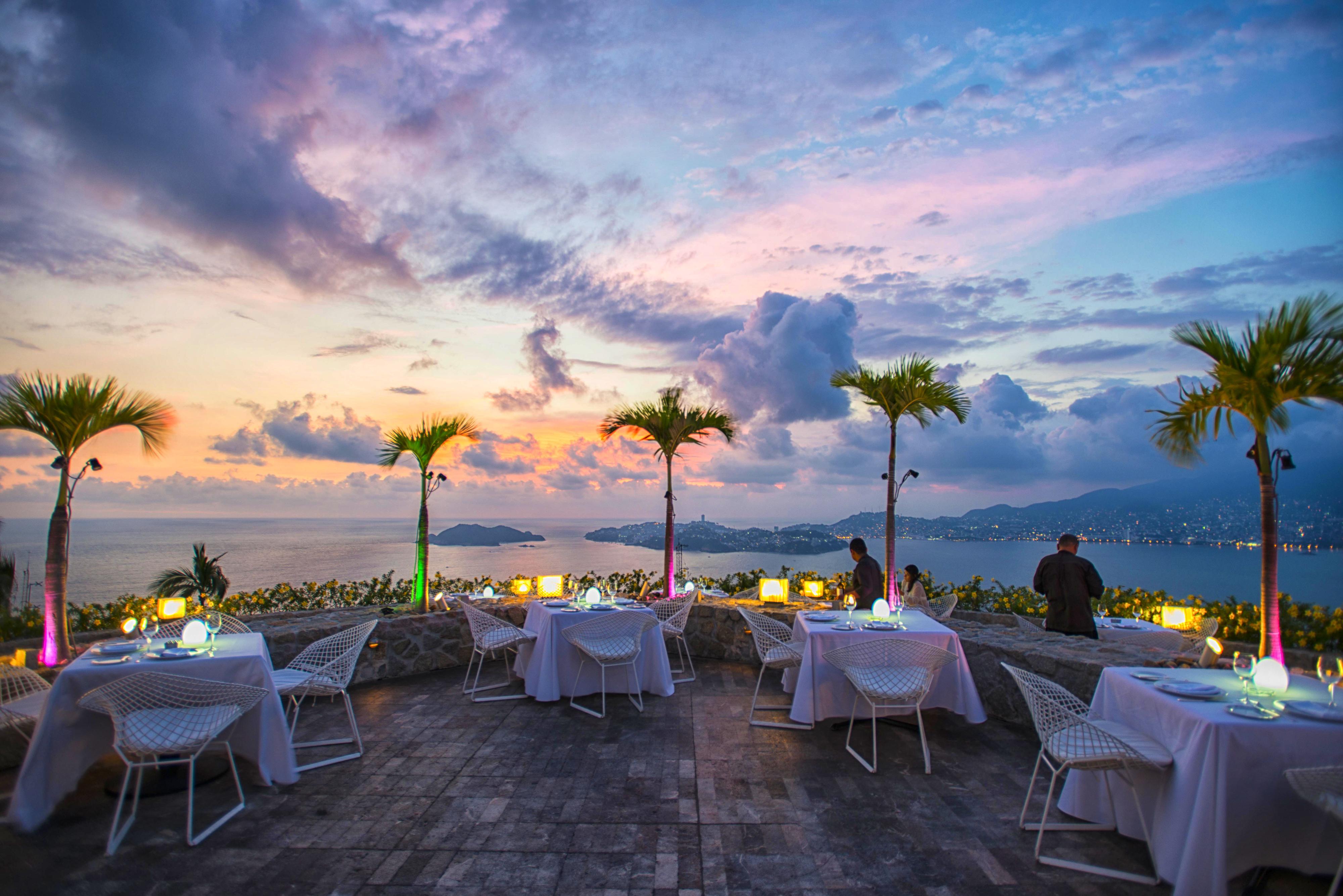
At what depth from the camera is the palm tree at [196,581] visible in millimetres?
8953

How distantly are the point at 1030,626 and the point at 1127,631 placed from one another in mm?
876

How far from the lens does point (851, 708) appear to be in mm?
5070

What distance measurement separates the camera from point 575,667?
595 centimetres

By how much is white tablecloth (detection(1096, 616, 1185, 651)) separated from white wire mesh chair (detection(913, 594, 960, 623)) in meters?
1.38

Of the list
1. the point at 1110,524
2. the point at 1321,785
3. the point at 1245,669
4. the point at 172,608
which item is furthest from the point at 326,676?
the point at 1110,524

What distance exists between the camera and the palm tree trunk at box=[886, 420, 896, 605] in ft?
24.4

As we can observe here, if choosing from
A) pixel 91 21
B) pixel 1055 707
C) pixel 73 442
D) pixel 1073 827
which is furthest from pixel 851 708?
pixel 91 21

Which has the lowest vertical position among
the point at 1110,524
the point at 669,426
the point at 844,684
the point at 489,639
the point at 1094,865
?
the point at 1094,865

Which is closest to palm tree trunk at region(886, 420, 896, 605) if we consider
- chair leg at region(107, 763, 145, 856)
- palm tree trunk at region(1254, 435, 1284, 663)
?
palm tree trunk at region(1254, 435, 1284, 663)

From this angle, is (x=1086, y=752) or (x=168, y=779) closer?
(x=1086, y=752)

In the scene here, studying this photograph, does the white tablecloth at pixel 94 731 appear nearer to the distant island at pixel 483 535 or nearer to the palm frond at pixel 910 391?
the palm frond at pixel 910 391

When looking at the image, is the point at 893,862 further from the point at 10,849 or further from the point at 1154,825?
the point at 10,849

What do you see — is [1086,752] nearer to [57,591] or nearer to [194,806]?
[194,806]

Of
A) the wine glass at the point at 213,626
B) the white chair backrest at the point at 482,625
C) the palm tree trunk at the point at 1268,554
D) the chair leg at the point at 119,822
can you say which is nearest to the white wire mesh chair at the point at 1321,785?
the palm tree trunk at the point at 1268,554
